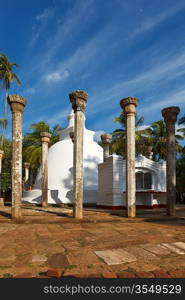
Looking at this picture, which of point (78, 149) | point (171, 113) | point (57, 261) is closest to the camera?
point (57, 261)

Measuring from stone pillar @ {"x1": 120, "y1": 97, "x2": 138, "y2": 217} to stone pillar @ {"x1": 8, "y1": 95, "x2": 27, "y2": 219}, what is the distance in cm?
489

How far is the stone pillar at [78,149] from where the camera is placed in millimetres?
9086

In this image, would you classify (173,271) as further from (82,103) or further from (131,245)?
(82,103)

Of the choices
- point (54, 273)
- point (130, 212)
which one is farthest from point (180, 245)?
point (130, 212)

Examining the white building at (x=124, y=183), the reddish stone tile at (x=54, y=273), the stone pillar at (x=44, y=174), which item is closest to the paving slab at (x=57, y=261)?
the reddish stone tile at (x=54, y=273)

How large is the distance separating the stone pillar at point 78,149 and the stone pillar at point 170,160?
182 inches

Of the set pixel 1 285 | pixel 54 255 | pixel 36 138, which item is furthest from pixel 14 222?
pixel 36 138

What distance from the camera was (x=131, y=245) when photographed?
15.4ft

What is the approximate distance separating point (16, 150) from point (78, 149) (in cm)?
269

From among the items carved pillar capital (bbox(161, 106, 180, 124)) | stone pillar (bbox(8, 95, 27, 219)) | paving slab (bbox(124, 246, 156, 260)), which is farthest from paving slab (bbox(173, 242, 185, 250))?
carved pillar capital (bbox(161, 106, 180, 124))

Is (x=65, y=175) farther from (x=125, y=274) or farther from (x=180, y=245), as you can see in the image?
(x=125, y=274)

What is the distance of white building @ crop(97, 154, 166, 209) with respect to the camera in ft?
48.5

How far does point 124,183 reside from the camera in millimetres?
15062

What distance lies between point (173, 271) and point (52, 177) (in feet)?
55.8
